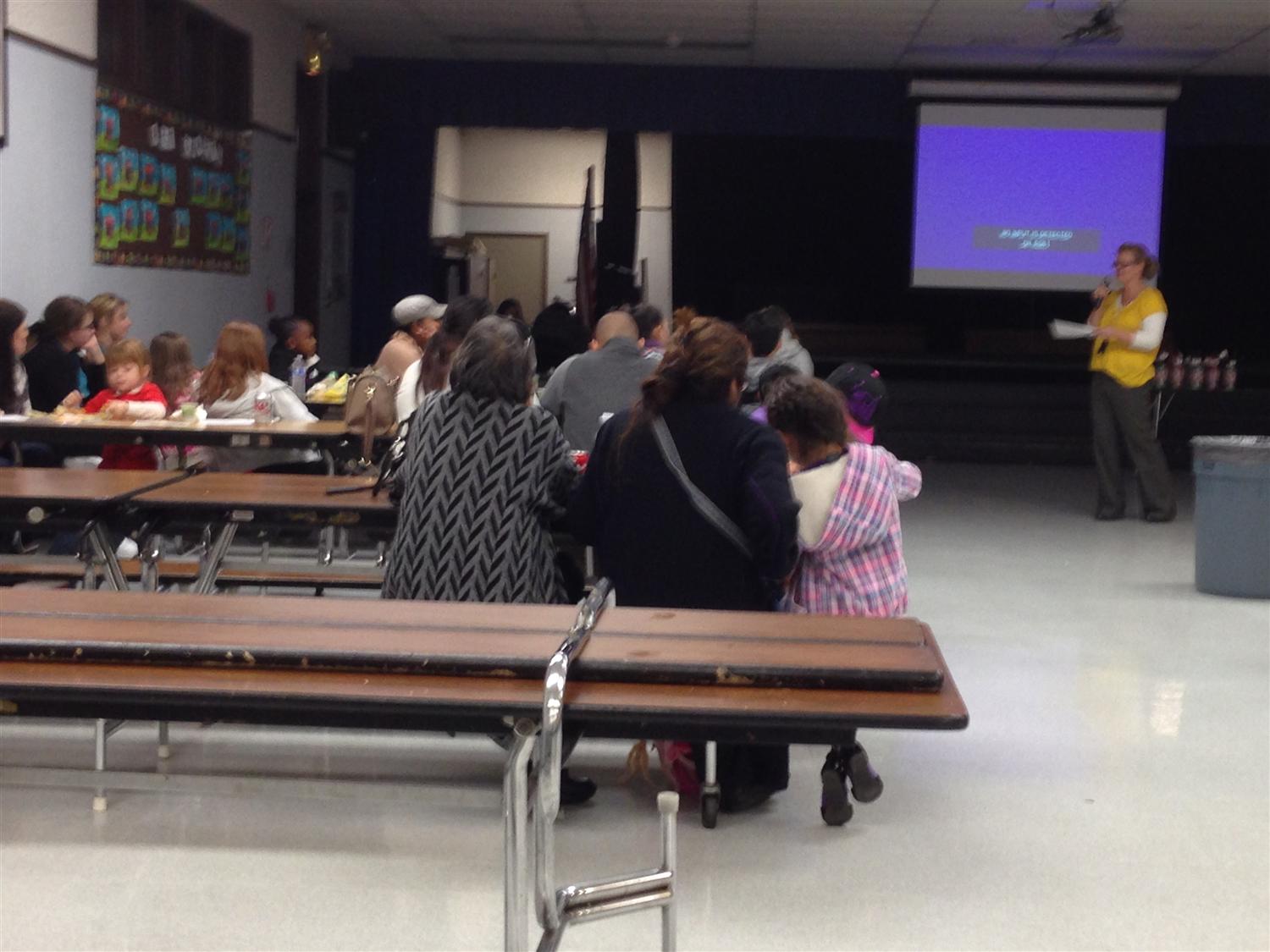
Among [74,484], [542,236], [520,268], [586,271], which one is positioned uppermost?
[542,236]

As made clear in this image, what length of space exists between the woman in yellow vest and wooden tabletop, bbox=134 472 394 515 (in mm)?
5330

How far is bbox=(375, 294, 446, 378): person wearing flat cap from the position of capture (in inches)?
245

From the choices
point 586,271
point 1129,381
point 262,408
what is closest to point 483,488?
point 262,408

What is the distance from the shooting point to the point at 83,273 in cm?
789

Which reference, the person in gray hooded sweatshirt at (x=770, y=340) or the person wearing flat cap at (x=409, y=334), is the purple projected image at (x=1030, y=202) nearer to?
the person in gray hooded sweatshirt at (x=770, y=340)

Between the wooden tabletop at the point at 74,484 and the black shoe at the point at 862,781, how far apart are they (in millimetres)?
1959

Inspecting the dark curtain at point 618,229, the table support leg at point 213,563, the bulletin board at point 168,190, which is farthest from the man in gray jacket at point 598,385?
the dark curtain at point 618,229

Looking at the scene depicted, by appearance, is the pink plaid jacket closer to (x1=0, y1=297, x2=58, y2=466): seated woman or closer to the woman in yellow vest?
(x1=0, y1=297, x2=58, y2=466): seated woman

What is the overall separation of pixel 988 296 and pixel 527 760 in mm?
13398

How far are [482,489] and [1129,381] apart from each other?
617 centimetres

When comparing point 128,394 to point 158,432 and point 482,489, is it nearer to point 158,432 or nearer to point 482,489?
point 158,432

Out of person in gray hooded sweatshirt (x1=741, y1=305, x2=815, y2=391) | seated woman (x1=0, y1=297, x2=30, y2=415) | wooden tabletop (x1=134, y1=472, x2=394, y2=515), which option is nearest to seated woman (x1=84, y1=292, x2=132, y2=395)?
seated woman (x1=0, y1=297, x2=30, y2=415)

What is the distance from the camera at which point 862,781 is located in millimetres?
3537

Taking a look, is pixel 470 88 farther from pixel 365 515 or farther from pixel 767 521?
pixel 767 521
